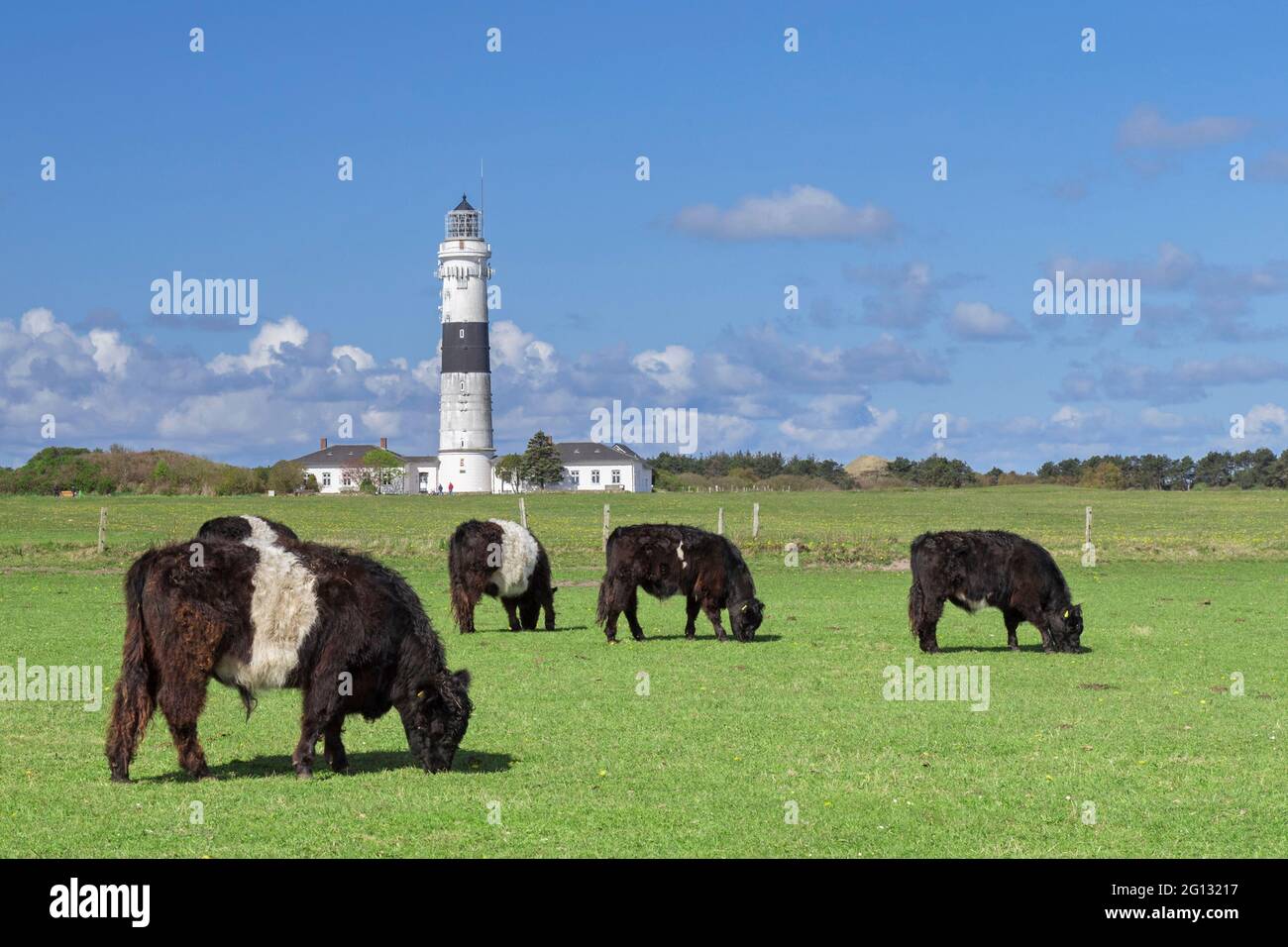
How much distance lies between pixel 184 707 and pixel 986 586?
44.7ft

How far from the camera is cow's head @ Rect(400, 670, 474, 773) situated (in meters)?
12.2

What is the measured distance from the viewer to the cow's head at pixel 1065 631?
21.8 meters

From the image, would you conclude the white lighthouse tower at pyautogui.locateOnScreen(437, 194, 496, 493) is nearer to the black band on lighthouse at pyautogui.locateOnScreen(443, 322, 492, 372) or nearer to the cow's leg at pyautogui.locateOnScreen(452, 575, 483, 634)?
the black band on lighthouse at pyautogui.locateOnScreen(443, 322, 492, 372)

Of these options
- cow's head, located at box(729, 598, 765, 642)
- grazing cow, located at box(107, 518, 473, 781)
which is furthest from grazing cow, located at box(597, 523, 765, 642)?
grazing cow, located at box(107, 518, 473, 781)

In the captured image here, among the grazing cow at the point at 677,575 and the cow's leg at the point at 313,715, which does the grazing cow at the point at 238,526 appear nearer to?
the cow's leg at the point at 313,715

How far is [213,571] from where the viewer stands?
11797 millimetres

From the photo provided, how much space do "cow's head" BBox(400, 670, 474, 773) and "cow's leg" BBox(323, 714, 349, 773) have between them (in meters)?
0.58

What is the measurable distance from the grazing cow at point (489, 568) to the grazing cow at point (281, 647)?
12.8 metres

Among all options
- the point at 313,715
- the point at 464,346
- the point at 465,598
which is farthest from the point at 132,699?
the point at 464,346
